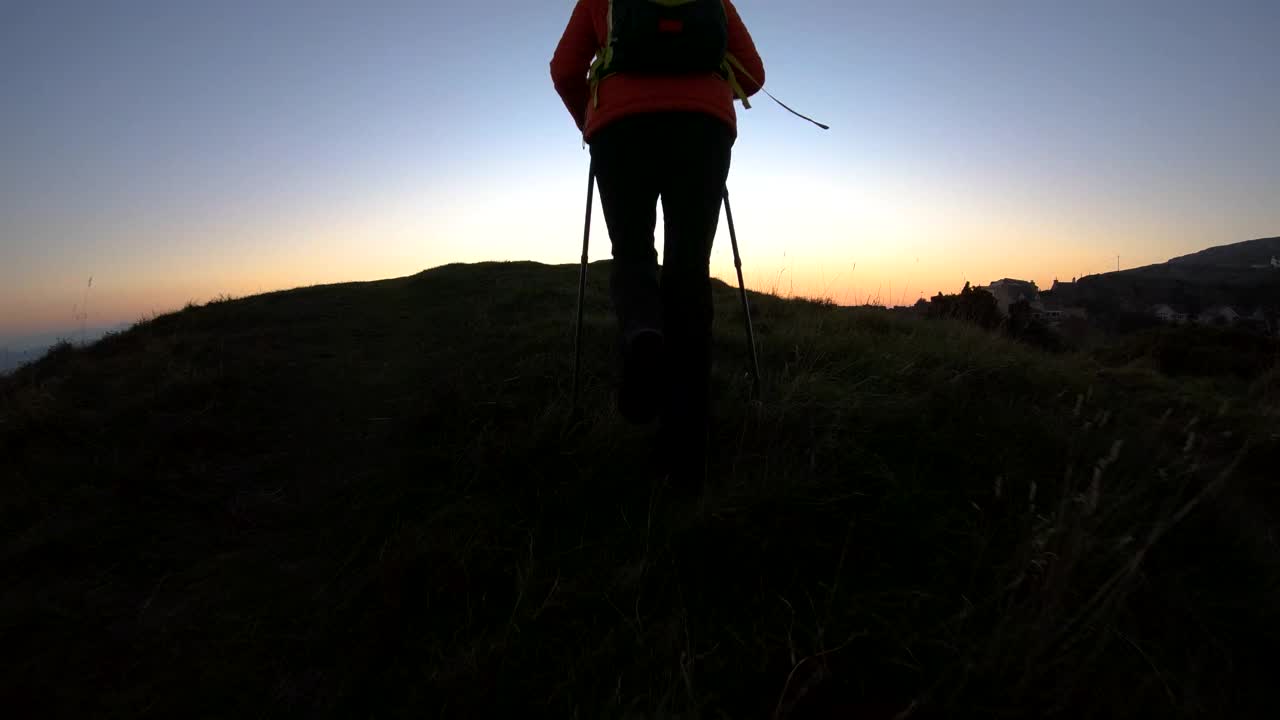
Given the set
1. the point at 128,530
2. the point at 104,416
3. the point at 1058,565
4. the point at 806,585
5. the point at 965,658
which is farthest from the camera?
the point at 104,416

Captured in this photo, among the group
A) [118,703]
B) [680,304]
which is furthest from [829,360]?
[118,703]

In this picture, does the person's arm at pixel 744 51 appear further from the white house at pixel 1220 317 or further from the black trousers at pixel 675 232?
the white house at pixel 1220 317

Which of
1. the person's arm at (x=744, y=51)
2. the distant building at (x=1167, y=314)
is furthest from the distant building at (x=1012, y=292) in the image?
the person's arm at (x=744, y=51)

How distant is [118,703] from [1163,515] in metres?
2.78

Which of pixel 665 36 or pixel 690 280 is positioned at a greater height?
pixel 665 36

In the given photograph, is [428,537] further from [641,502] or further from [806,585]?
[806,585]

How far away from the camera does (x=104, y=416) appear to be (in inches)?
114

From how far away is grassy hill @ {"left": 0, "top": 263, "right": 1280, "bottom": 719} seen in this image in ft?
4.09

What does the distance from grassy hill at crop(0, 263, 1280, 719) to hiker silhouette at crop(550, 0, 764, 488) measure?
0.31m

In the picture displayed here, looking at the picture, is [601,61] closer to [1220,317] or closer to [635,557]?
[635,557]

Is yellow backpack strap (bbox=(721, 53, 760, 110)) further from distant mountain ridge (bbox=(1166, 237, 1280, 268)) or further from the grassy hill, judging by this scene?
distant mountain ridge (bbox=(1166, 237, 1280, 268))

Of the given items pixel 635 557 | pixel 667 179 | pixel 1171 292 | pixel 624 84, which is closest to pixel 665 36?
pixel 624 84

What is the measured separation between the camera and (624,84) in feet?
6.43

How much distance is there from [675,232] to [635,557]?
3.64 ft
